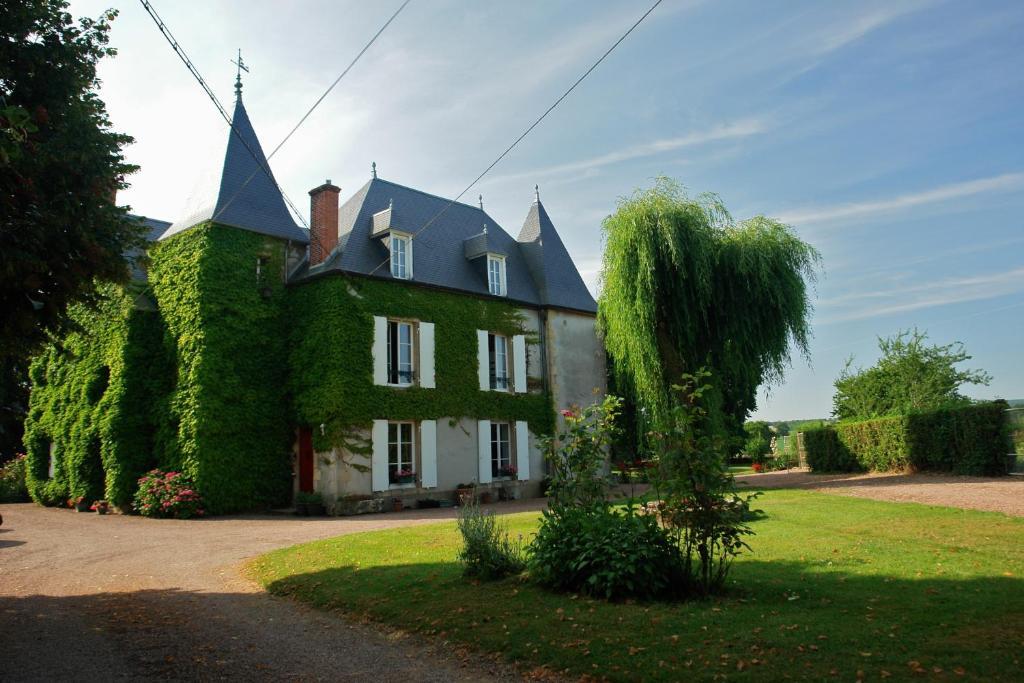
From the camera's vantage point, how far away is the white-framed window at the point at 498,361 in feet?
61.6

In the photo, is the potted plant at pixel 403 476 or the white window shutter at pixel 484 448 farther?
the white window shutter at pixel 484 448

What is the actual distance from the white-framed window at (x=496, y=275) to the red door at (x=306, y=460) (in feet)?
20.6

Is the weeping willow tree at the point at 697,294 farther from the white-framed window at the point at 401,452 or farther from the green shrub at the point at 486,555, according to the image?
the green shrub at the point at 486,555

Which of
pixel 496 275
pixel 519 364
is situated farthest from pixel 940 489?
pixel 496 275

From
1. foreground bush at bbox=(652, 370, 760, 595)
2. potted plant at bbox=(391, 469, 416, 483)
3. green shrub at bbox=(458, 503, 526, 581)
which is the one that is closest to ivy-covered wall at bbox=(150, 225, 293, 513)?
potted plant at bbox=(391, 469, 416, 483)

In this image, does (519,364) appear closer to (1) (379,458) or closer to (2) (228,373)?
(1) (379,458)

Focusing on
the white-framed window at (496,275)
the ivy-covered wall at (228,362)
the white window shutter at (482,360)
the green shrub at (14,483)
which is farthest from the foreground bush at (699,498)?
the green shrub at (14,483)

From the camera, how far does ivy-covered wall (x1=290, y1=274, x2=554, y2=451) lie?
15414 mm

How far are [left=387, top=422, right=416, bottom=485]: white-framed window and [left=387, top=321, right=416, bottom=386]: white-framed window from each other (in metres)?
1.08

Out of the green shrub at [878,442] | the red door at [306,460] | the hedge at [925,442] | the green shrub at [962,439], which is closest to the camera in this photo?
the green shrub at [962,439]

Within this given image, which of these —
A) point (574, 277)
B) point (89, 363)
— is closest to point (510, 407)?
point (574, 277)

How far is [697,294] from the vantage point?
1580 centimetres

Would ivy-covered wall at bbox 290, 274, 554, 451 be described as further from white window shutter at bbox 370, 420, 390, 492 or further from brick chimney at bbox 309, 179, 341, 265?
brick chimney at bbox 309, 179, 341, 265

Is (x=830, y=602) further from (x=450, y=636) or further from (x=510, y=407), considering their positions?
(x=510, y=407)
